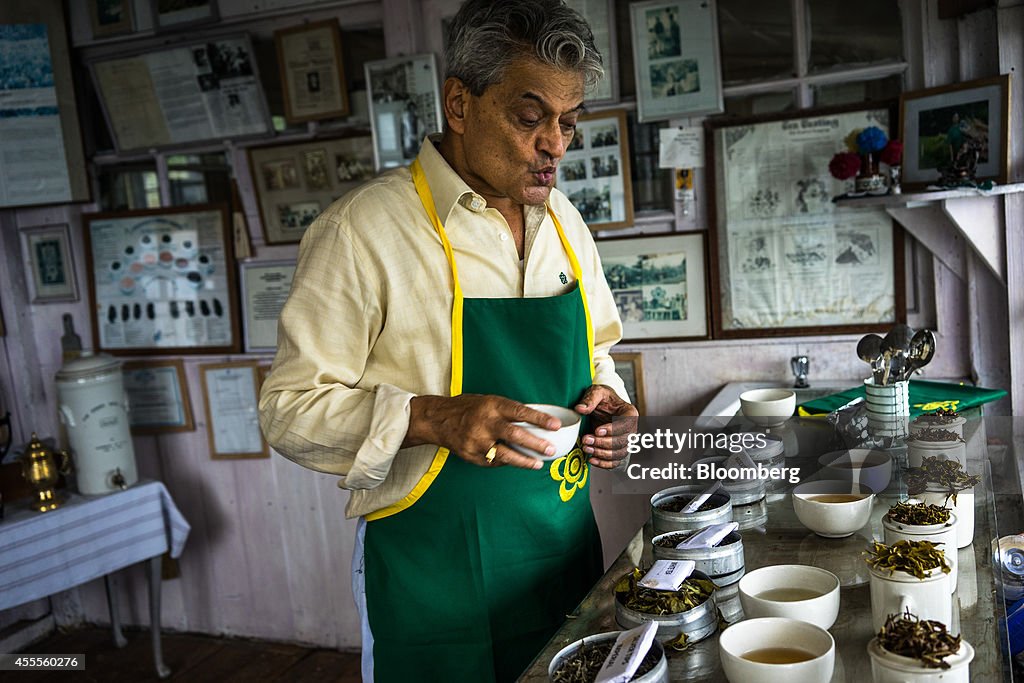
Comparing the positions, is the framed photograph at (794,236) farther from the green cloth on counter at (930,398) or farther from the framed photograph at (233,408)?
the framed photograph at (233,408)

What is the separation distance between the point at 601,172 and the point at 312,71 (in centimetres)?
116

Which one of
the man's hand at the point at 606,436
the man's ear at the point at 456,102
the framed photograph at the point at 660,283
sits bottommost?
the man's hand at the point at 606,436

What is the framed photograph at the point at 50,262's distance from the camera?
3.81 m

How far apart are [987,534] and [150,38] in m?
3.40

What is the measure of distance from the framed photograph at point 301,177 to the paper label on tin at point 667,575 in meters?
2.36

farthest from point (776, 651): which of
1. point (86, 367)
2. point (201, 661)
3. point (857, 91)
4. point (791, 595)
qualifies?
point (201, 661)

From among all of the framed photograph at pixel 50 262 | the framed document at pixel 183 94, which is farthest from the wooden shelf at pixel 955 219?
the framed photograph at pixel 50 262

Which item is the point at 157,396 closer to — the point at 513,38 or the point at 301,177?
the point at 301,177

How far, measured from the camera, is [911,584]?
1.15 m

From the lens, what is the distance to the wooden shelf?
251 centimetres

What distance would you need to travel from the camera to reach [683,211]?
3072 millimetres

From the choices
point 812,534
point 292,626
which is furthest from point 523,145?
point 292,626

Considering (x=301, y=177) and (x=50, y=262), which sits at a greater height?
(x=301, y=177)

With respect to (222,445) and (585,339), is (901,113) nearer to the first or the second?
(585,339)
